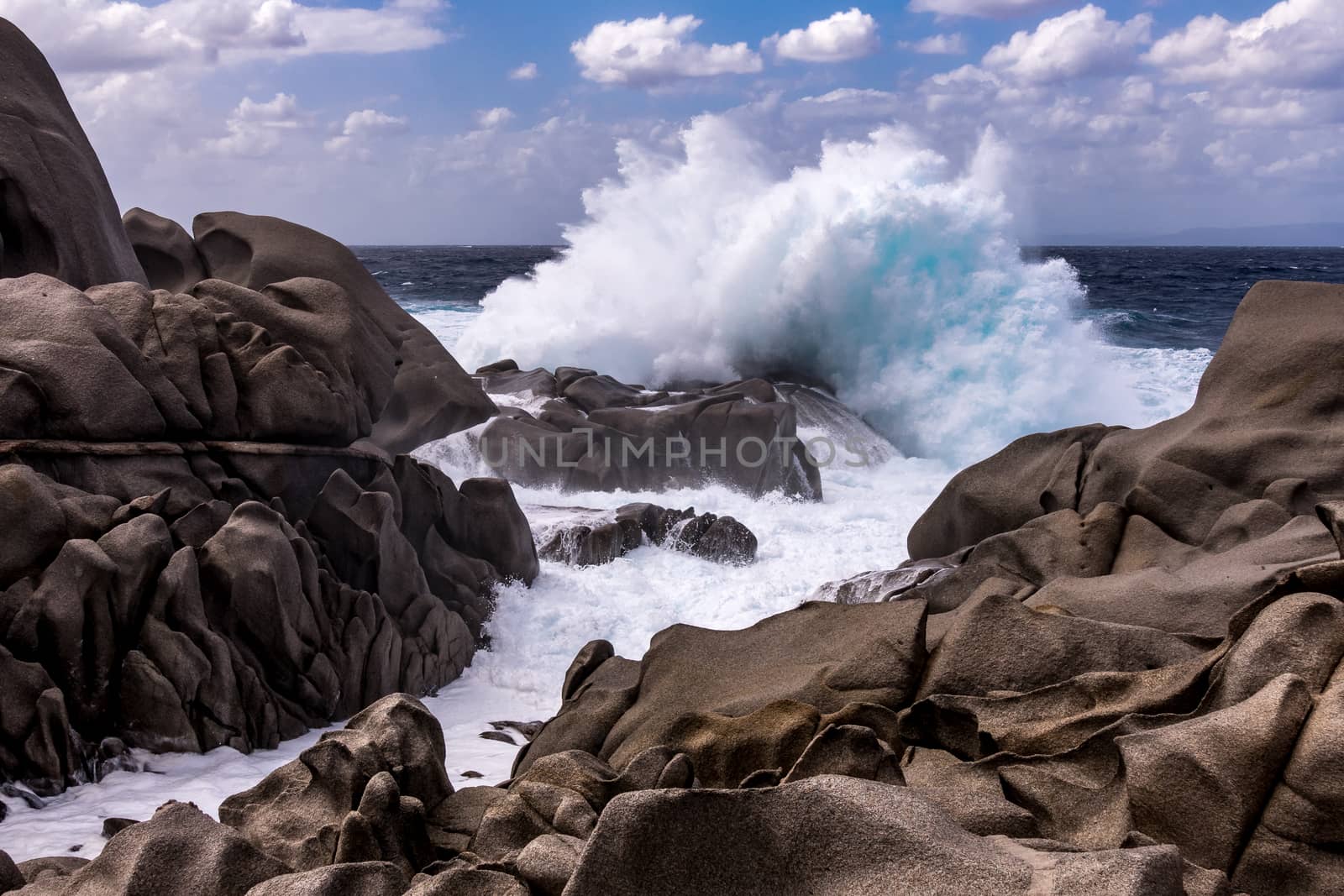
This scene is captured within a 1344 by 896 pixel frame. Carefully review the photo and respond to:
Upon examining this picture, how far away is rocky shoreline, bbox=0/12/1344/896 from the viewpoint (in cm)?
333

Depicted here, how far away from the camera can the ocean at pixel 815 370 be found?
34.0ft

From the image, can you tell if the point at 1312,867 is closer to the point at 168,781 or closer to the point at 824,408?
the point at 168,781

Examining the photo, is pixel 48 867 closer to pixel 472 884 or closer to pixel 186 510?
pixel 472 884

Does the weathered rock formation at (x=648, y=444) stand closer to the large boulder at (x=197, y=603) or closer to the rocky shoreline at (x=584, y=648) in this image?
the rocky shoreline at (x=584, y=648)

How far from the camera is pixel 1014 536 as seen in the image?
8.12m

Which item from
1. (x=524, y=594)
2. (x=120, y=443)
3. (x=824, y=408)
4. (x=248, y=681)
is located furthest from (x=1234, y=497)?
(x=824, y=408)

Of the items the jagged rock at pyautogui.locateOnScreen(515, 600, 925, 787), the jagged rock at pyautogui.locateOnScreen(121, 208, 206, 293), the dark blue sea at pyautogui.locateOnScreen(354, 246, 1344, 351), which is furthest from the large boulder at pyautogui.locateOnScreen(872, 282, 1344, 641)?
the dark blue sea at pyautogui.locateOnScreen(354, 246, 1344, 351)

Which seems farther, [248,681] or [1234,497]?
[1234,497]

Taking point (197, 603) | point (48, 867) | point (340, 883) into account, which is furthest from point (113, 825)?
point (340, 883)

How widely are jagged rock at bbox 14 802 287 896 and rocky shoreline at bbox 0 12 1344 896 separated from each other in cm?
1

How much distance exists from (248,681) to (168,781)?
2.85 feet

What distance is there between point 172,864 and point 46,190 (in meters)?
7.21

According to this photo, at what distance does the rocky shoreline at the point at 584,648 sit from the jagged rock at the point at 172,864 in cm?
1

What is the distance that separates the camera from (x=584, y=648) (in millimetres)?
6367
